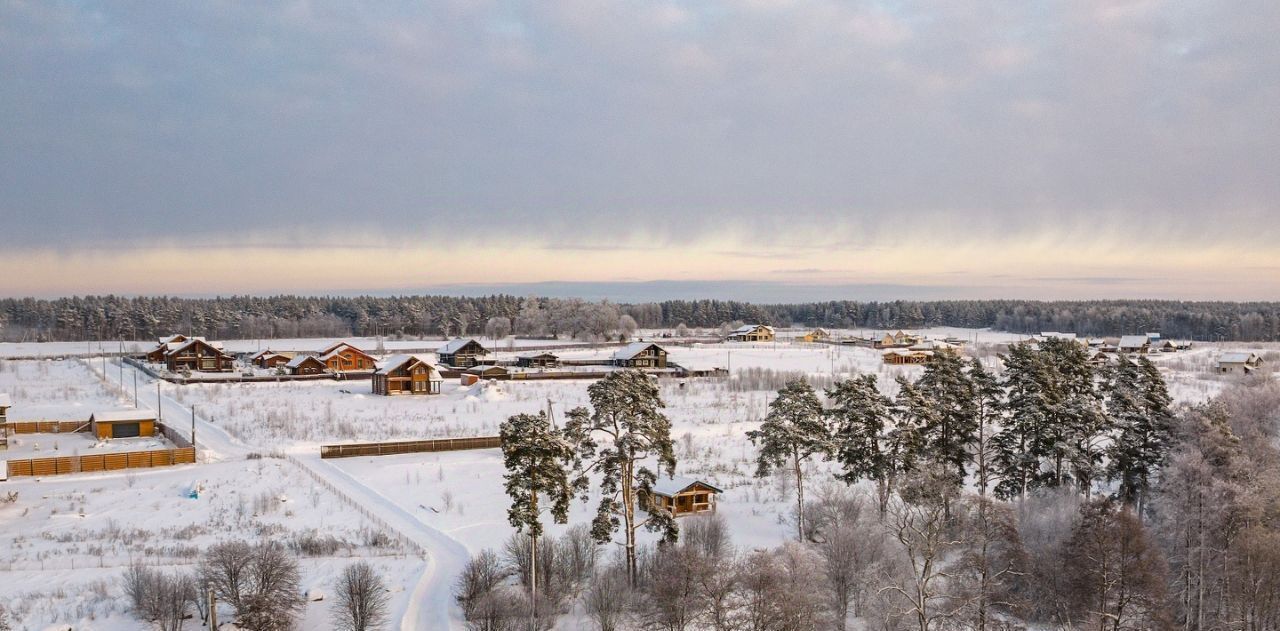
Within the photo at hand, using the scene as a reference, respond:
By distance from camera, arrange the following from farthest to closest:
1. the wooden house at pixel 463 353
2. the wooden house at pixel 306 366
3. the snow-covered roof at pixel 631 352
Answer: the wooden house at pixel 463 353, the snow-covered roof at pixel 631 352, the wooden house at pixel 306 366

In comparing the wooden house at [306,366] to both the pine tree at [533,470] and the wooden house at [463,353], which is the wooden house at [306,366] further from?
the pine tree at [533,470]

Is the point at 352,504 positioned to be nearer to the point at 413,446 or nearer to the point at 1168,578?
the point at 413,446

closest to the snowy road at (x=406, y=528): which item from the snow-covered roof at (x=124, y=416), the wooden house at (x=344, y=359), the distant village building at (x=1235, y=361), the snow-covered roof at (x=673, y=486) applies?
the snow-covered roof at (x=124, y=416)

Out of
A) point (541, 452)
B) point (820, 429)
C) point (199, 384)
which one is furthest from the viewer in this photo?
point (199, 384)

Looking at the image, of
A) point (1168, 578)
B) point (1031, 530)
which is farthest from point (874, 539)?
point (1168, 578)

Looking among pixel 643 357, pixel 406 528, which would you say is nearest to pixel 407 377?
pixel 643 357

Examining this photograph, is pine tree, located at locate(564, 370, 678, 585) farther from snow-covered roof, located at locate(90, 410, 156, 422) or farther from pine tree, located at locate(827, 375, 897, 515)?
snow-covered roof, located at locate(90, 410, 156, 422)

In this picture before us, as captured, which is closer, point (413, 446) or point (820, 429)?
point (820, 429)

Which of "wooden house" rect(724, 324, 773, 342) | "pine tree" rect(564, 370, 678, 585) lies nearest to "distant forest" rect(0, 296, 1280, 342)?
"wooden house" rect(724, 324, 773, 342)
